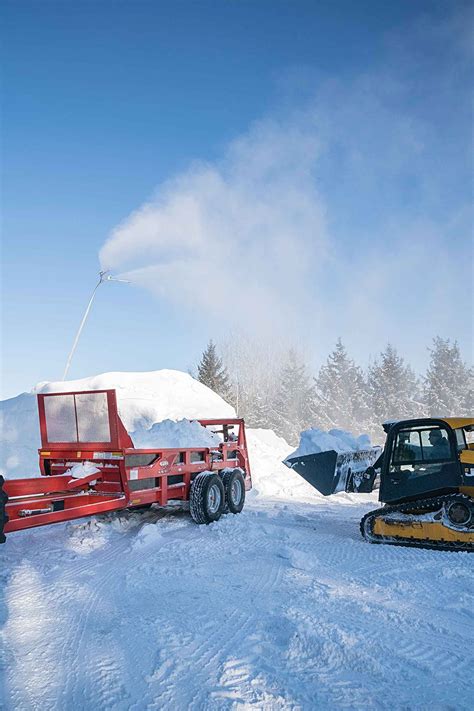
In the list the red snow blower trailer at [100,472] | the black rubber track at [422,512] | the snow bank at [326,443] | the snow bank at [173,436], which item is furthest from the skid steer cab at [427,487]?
the snow bank at [173,436]

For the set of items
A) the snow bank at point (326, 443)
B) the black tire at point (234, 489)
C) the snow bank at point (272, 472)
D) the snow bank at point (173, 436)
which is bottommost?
the snow bank at point (272, 472)

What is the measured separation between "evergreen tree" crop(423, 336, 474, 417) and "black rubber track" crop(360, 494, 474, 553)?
1221 inches

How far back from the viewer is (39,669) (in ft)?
12.5

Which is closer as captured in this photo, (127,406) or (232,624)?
(232,624)

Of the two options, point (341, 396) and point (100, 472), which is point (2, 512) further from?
point (341, 396)

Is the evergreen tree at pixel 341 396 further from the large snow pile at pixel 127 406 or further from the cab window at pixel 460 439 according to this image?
the cab window at pixel 460 439

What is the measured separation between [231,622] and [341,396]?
37720 millimetres

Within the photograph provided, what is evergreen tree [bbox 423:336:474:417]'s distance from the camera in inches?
1459

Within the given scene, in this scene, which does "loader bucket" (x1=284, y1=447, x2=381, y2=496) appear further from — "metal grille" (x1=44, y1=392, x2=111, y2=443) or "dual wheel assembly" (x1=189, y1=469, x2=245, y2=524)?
"metal grille" (x1=44, y1=392, x2=111, y2=443)

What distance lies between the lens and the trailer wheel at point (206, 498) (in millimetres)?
9000

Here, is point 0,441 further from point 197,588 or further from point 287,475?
point 197,588

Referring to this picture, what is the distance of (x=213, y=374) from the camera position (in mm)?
39812

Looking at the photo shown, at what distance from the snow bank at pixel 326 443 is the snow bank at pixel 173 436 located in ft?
5.86

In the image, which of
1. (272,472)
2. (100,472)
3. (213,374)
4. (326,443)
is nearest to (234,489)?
(326,443)
